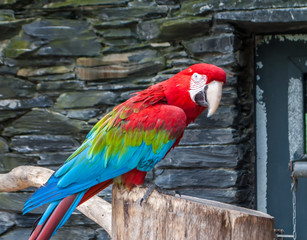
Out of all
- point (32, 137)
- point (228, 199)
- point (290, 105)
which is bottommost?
point (228, 199)

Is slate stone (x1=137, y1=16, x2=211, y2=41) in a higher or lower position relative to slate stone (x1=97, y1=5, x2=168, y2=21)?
lower

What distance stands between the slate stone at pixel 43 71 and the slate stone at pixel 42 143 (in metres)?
0.33

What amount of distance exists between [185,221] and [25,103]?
5.74 ft

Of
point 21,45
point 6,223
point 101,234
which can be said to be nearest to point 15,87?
point 21,45

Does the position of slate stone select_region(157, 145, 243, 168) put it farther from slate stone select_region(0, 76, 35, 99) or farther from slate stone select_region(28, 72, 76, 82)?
slate stone select_region(0, 76, 35, 99)

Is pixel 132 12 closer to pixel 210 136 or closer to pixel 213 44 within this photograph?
pixel 213 44

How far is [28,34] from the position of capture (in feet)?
10.2

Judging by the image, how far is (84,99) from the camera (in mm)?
3084

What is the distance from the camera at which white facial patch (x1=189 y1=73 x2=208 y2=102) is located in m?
1.93

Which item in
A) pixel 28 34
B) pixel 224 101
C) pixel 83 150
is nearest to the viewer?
pixel 83 150

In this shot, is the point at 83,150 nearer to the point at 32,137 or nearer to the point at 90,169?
the point at 90,169

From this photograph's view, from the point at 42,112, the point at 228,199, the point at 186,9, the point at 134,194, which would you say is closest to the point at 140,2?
the point at 186,9

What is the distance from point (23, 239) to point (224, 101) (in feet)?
4.33

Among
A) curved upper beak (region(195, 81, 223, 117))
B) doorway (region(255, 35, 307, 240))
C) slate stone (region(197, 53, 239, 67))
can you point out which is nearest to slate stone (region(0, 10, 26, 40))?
slate stone (region(197, 53, 239, 67))
